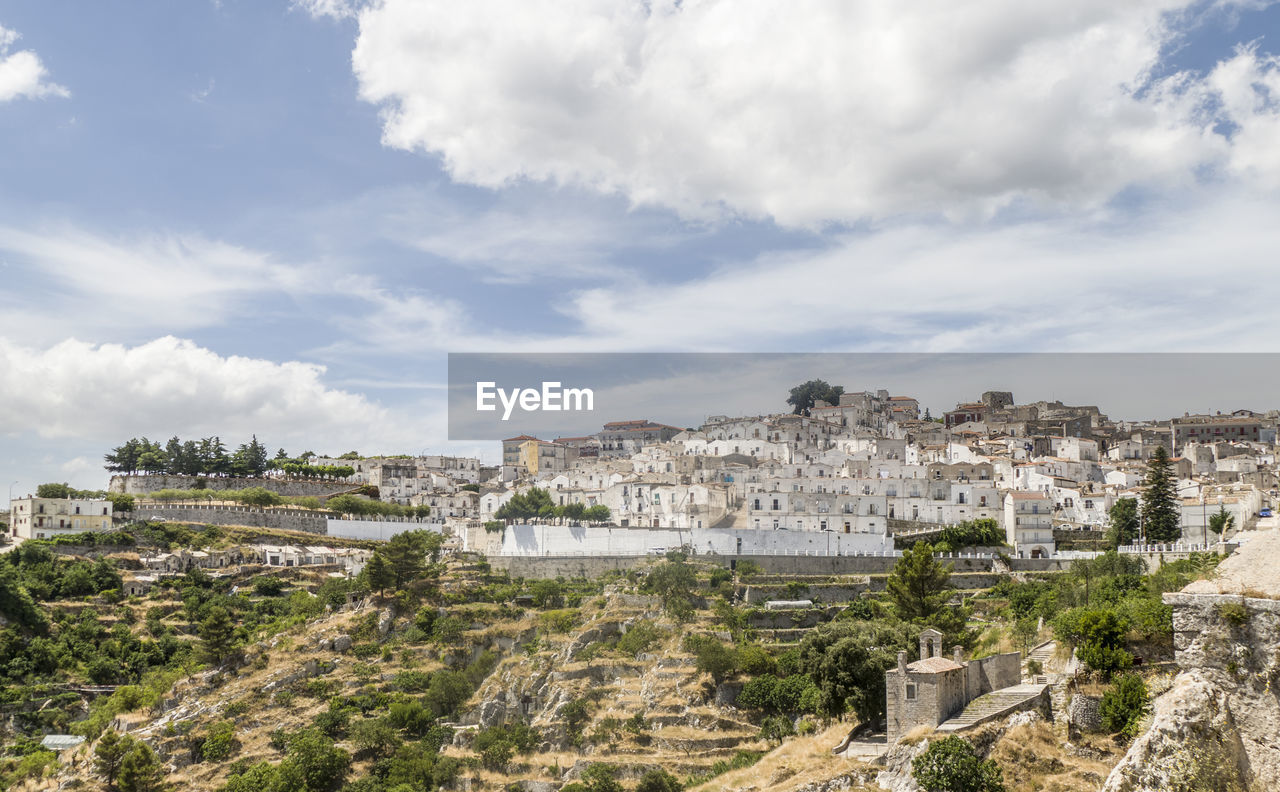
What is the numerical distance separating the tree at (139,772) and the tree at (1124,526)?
38.3m

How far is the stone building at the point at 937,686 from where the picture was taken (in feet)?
68.0

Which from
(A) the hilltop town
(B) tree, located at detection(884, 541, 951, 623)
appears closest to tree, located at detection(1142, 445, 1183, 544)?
(A) the hilltop town

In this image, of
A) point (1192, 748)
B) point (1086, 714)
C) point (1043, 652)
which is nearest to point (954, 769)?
point (1086, 714)

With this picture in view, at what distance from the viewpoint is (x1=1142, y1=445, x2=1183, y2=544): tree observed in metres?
45.4

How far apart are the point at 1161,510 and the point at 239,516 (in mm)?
50693

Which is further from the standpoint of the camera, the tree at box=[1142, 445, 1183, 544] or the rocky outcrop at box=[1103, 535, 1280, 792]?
the tree at box=[1142, 445, 1183, 544]

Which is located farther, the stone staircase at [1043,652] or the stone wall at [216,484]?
the stone wall at [216,484]

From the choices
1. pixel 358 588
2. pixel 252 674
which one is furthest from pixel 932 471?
pixel 252 674

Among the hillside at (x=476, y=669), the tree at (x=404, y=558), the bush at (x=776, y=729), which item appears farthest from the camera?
the tree at (x=404, y=558)

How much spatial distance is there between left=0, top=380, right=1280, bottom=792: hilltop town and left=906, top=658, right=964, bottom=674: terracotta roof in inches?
3.0

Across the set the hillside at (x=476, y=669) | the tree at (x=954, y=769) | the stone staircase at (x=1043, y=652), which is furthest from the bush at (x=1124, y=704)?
the hillside at (x=476, y=669)

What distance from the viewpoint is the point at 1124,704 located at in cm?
1630

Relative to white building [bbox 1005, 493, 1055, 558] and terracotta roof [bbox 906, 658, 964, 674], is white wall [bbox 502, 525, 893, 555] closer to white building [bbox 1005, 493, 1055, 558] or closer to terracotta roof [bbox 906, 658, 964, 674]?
white building [bbox 1005, 493, 1055, 558]

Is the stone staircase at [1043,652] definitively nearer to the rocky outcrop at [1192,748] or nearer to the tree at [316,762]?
the rocky outcrop at [1192,748]
